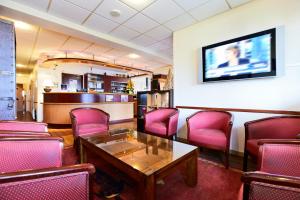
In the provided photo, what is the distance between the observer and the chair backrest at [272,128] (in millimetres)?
2047

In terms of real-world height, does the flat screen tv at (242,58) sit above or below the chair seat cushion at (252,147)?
above

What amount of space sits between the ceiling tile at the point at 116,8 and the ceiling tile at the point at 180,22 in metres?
0.86

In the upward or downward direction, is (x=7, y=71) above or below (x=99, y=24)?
below

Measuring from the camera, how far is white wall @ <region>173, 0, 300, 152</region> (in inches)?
88.6

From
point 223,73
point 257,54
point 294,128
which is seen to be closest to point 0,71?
point 223,73

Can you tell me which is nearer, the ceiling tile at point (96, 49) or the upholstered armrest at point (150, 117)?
the upholstered armrest at point (150, 117)

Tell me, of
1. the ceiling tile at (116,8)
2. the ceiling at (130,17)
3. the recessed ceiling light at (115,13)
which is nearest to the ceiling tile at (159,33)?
the ceiling at (130,17)

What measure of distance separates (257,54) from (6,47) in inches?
159

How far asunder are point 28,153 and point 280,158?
1.96 metres

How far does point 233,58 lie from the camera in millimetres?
2738

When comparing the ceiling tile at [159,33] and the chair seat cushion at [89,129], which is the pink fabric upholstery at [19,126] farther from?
the ceiling tile at [159,33]

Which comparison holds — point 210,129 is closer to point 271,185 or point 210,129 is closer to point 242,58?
point 242,58

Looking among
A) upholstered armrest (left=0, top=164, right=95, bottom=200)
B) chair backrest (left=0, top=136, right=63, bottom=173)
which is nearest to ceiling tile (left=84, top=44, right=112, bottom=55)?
chair backrest (left=0, top=136, right=63, bottom=173)

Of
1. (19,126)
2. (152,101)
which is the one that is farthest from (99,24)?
(19,126)
